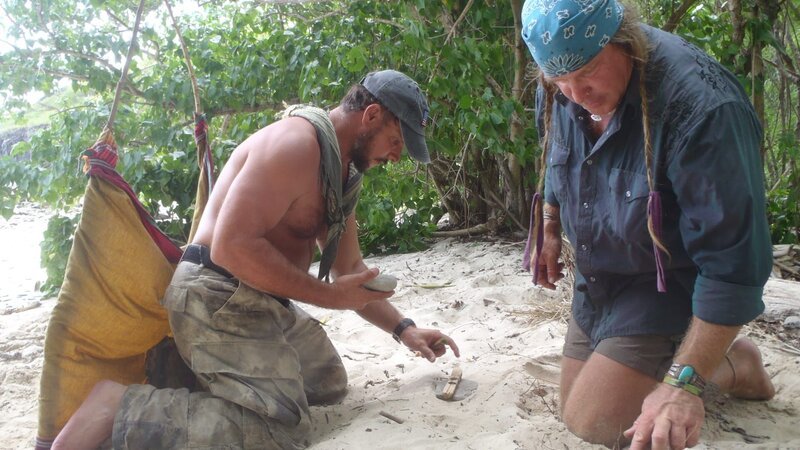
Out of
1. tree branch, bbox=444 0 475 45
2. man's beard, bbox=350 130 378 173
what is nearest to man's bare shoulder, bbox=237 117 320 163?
man's beard, bbox=350 130 378 173

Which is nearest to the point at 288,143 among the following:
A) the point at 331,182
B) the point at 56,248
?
the point at 331,182

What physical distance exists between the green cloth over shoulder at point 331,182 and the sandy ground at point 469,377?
0.62 m

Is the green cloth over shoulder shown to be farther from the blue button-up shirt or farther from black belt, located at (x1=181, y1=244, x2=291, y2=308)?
the blue button-up shirt

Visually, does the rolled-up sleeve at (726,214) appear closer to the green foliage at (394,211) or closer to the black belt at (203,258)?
the black belt at (203,258)

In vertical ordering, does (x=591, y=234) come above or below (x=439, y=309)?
above

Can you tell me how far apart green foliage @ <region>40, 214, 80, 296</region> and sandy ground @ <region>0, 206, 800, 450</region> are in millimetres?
243

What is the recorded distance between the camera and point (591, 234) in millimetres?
2379

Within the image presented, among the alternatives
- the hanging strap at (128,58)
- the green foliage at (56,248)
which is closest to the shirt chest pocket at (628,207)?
the hanging strap at (128,58)

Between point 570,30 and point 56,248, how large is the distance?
14.5ft

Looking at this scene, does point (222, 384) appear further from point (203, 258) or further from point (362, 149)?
point (362, 149)

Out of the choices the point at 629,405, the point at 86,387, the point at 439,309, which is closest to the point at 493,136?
the point at 439,309

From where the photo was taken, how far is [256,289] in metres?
2.48

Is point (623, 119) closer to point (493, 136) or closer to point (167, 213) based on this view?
point (493, 136)

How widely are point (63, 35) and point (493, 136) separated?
11.0 ft
